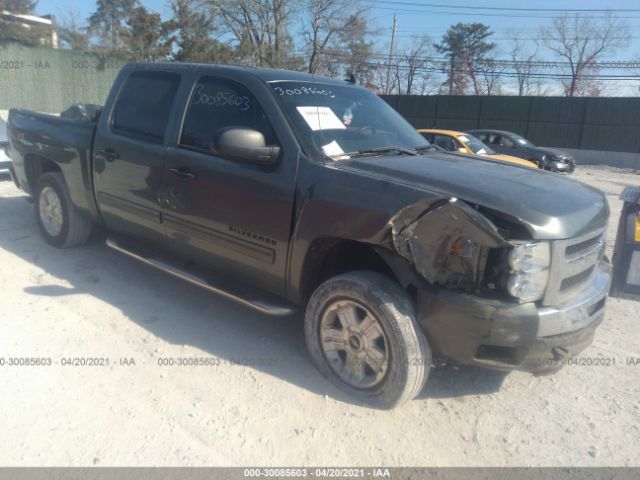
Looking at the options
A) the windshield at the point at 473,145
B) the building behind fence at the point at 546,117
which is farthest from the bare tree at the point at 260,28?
the windshield at the point at 473,145

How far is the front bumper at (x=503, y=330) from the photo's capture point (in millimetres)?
2656

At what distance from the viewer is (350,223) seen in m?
2.97

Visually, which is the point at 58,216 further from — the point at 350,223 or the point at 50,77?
the point at 50,77

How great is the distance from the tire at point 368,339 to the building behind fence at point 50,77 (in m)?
20.4

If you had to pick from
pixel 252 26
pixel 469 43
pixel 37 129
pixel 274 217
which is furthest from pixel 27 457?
pixel 469 43

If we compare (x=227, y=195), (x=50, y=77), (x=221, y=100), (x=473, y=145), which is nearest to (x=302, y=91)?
(x=221, y=100)

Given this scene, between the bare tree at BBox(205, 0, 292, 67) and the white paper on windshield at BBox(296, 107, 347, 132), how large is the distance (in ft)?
95.3

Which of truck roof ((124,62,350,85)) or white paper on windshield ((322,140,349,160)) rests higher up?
truck roof ((124,62,350,85))

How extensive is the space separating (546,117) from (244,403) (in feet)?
78.9

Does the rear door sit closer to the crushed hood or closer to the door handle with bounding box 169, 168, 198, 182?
the door handle with bounding box 169, 168, 198, 182

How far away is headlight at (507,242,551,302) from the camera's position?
8.53 feet

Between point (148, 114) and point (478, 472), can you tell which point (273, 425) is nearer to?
point (478, 472)

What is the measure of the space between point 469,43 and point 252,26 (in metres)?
23.2

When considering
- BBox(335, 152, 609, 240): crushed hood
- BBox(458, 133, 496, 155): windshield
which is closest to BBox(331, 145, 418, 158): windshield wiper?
BBox(335, 152, 609, 240): crushed hood
